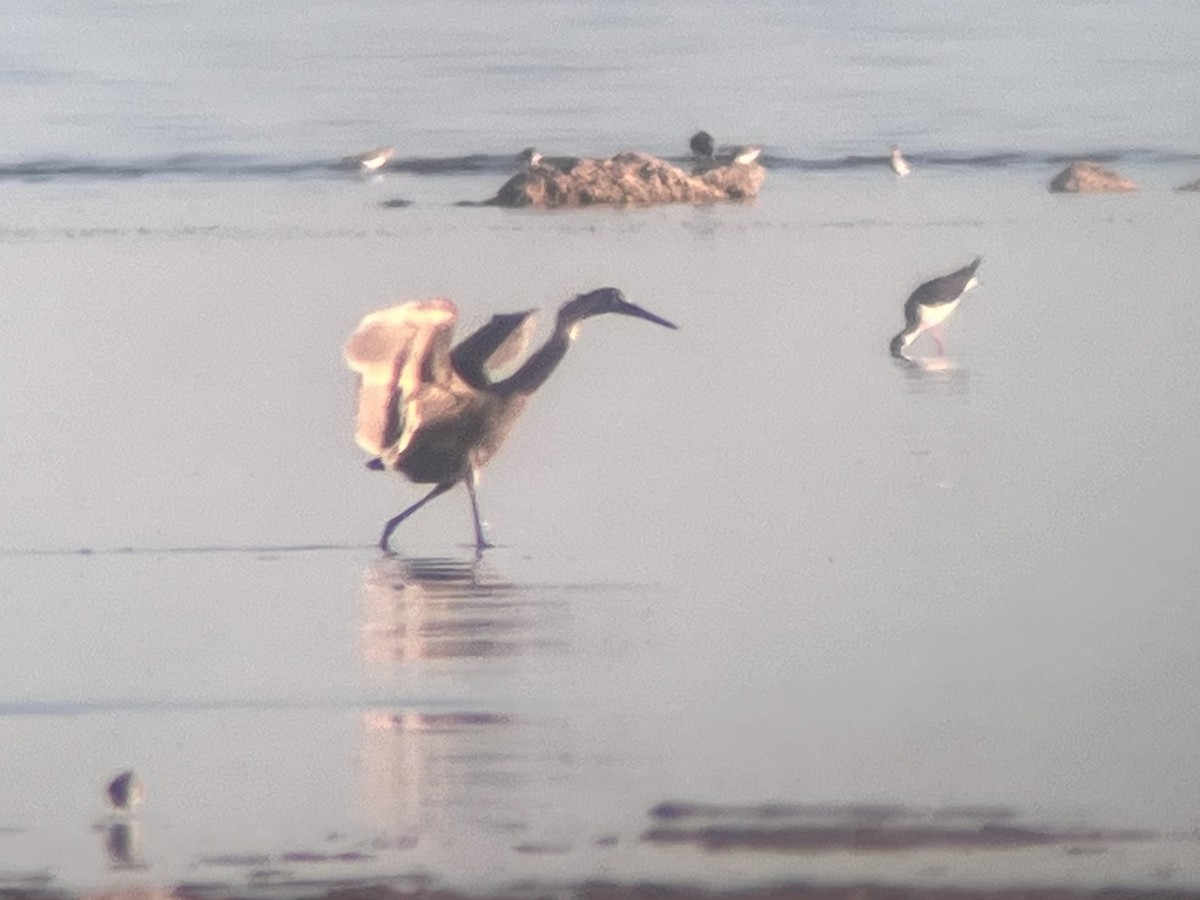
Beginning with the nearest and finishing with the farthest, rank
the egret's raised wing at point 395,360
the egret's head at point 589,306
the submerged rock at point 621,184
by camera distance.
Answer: the egret's raised wing at point 395,360, the egret's head at point 589,306, the submerged rock at point 621,184

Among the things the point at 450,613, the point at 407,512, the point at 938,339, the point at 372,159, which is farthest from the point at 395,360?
the point at 372,159

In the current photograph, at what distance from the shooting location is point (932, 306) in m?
12.5

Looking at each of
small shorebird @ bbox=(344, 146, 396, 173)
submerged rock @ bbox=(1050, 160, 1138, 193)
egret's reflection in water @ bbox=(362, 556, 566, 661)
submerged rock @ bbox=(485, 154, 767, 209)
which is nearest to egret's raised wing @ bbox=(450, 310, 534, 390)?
egret's reflection in water @ bbox=(362, 556, 566, 661)

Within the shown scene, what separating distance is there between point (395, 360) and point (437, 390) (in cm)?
27

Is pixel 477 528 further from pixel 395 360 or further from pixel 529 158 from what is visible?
pixel 529 158

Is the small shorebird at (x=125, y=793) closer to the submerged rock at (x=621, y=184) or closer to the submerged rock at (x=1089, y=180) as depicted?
the submerged rock at (x=621, y=184)

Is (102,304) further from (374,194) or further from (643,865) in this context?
(643,865)

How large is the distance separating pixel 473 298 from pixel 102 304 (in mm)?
1646

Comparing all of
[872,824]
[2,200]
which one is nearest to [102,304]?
[2,200]

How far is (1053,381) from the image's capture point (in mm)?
10883

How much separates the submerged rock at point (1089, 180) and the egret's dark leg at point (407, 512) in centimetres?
1113

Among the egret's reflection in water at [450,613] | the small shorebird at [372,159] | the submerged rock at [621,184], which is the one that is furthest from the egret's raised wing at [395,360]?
the small shorebird at [372,159]

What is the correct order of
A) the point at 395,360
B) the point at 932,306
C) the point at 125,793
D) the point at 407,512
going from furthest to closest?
the point at 932,306
the point at 407,512
the point at 395,360
the point at 125,793

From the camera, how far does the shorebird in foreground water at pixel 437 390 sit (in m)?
8.25
